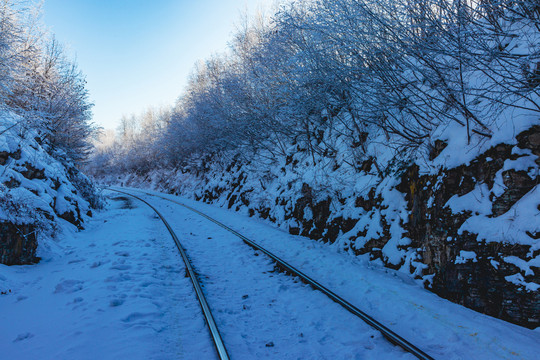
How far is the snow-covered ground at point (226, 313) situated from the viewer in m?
3.48

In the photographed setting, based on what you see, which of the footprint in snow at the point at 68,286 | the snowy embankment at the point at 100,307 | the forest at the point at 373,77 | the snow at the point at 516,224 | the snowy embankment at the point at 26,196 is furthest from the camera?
the snowy embankment at the point at 26,196

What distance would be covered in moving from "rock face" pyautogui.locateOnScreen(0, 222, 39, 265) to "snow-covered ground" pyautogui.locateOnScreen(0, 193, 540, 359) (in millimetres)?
268

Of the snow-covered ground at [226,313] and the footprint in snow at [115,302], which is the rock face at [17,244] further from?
the footprint in snow at [115,302]

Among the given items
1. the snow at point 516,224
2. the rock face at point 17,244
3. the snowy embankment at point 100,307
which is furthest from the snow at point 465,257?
the rock face at point 17,244

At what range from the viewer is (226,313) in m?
4.46

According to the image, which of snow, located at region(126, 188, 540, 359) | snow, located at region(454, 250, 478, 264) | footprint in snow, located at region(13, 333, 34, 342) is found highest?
snow, located at region(454, 250, 478, 264)

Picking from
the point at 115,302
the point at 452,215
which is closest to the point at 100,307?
the point at 115,302

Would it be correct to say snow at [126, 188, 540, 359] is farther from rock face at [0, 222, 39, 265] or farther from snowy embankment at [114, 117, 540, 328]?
rock face at [0, 222, 39, 265]

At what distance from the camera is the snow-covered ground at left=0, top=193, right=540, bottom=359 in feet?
11.4

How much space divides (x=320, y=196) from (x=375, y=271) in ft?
14.1

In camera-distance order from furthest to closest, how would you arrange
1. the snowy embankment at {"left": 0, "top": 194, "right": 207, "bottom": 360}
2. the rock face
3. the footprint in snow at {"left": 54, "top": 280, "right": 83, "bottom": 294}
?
1. the rock face
2. the footprint in snow at {"left": 54, "top": 280, "right": 83, "bottom": 294}
3. the snowy embankment at {"left": 0, "top": 194, "right": 207, "bottom": 360}

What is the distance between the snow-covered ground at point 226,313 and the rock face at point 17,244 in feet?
0.88

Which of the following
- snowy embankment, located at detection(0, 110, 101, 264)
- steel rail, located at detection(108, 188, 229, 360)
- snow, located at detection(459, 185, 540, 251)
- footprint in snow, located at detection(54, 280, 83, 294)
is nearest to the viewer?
steel rail, located at detection(108, 188, 229, 360)

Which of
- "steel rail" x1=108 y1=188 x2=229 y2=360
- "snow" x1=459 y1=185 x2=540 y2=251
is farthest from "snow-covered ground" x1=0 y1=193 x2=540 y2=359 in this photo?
"snow" x1=459 y1=185 x2=540 y2=251
